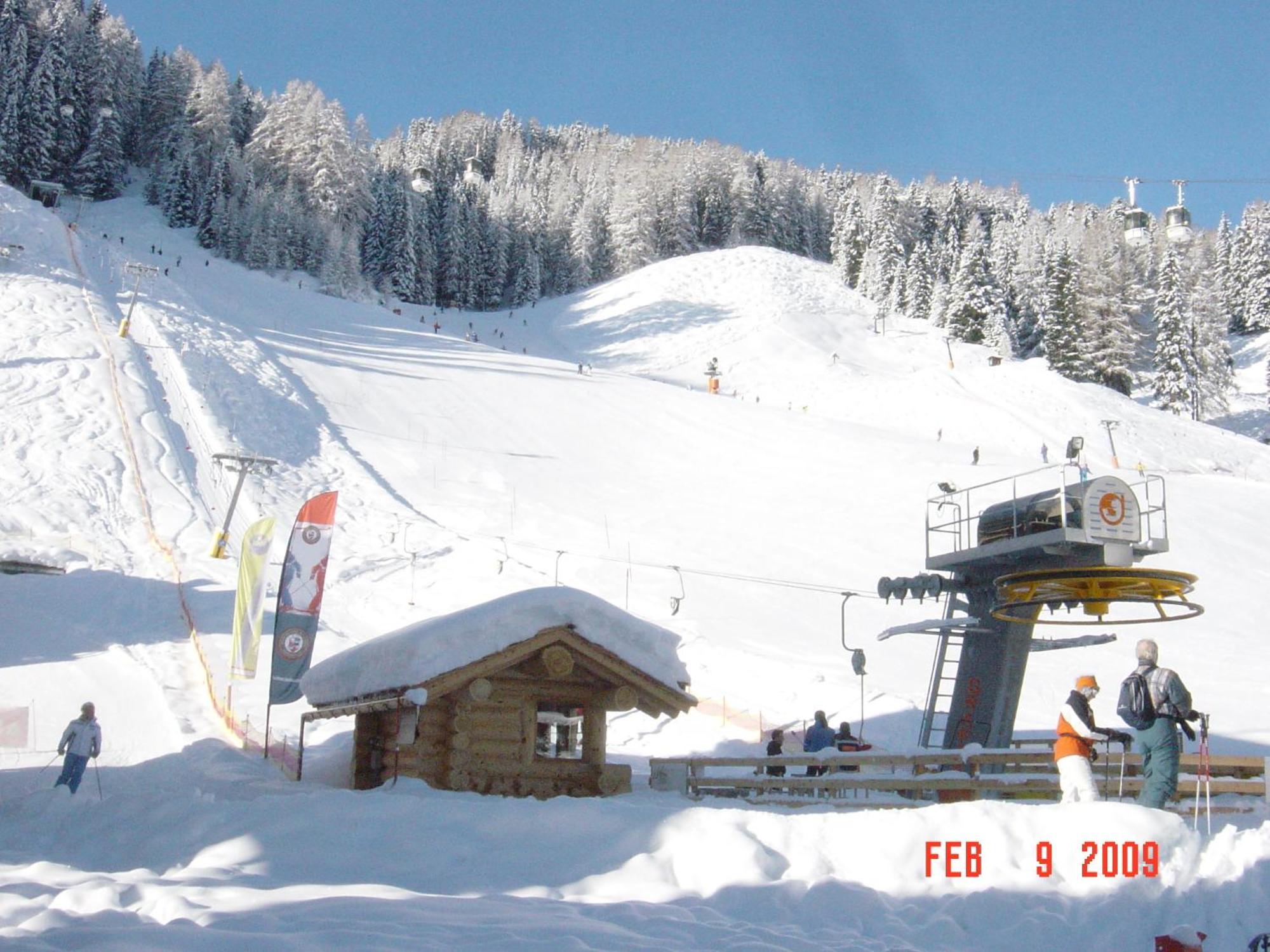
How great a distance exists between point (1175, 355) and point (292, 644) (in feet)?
228

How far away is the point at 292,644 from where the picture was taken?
51.5ft

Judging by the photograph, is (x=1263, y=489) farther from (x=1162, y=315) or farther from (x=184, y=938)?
(x=1162, y=315)

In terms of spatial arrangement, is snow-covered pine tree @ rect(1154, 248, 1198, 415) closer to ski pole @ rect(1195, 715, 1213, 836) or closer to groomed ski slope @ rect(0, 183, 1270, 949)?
groomed ski slope @ rect(0, 183, 1270, 949)

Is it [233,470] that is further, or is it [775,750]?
[233,470]

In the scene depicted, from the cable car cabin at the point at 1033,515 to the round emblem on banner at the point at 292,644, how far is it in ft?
29.3

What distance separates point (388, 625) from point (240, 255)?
2463 inches

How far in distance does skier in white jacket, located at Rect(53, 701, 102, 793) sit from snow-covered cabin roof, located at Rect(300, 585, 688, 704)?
2.41 metres

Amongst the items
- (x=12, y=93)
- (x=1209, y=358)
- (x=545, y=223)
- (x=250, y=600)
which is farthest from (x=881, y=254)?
(x=250, y=600)

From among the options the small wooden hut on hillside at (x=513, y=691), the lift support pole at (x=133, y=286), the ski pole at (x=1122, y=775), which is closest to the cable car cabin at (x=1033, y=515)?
the ski pole at (x=1122, y=775)

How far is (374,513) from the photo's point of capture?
2988 centimetres

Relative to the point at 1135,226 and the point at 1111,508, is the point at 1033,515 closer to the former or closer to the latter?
the point at 1111,508

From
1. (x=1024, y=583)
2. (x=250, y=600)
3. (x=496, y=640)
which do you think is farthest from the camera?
(x=250, y=600)

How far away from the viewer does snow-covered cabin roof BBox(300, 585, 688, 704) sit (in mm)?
11328

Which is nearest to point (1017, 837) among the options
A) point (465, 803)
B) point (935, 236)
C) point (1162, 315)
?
point (465, 803)
